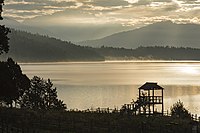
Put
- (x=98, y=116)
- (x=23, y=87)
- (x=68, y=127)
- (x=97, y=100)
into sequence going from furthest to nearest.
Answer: (x=97, y=100), (x=23, y=87), (x=98, y=116), (x=68, y=127)

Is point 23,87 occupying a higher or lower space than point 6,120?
higher

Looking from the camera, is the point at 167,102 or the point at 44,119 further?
the point at 167,102

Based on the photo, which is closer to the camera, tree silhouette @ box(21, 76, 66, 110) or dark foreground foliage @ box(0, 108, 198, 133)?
dark foreground foliage @ box(0, 108, 198, 133)

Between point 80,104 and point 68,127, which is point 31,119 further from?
point 80,104

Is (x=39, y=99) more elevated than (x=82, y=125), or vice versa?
(x=39, y=99)

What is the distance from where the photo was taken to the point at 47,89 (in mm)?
80125

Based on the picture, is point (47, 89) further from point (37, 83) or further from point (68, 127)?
point (68, 127)

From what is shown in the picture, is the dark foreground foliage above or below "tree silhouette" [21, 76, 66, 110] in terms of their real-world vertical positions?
below

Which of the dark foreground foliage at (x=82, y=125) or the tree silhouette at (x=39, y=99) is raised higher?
the tree silhouette at (x=39, y=99)

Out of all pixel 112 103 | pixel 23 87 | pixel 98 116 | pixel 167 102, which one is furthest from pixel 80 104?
pixel 98 116

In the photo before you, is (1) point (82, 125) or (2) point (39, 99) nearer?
(1) point (82, 125)

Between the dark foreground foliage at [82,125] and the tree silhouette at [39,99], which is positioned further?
the tree silhouette at [39,99]

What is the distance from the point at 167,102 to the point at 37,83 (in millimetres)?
61553

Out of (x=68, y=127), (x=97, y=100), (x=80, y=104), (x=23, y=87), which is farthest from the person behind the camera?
(x=97, y=100)
